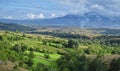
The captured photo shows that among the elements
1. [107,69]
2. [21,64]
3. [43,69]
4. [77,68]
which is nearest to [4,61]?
[21,64]

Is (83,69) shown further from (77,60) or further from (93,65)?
(77,60)

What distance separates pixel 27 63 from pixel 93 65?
136 feet

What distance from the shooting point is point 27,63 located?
609 ft

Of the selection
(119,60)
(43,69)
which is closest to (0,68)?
(43,69)

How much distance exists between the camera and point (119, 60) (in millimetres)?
157125

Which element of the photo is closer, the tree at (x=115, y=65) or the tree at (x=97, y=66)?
the tree at (x=115, y=65)

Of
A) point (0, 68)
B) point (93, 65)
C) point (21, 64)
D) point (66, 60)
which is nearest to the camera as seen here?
point (0, 68)

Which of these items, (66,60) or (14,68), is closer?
(14,68)

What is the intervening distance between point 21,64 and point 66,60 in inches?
1118

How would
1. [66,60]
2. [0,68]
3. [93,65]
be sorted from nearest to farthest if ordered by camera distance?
[0,68] → [93,65] → [66,60]

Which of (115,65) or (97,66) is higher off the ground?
(115,65)

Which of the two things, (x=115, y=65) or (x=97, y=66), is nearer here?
(x=97, y=66)

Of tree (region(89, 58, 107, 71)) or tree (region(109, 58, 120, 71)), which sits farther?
tree (region(89, 58, 107, 71))

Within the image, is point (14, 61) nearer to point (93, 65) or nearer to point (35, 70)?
point (35, 70)
